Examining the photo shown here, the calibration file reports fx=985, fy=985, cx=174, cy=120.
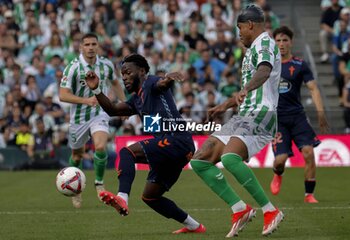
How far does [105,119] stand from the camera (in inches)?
605

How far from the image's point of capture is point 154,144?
10.7 meters

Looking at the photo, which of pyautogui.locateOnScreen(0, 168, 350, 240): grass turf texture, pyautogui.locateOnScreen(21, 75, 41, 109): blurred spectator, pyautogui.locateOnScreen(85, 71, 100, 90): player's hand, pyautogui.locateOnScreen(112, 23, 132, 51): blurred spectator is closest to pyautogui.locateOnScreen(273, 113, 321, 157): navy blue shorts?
Result: pyautogui.locateOnScreen(0, 168, 350, 240): grass turf texture

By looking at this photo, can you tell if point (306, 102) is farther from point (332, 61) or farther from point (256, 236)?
point (256, 236)

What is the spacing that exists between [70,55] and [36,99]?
1640mm

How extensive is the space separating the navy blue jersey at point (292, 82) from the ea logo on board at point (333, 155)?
23.7 ft

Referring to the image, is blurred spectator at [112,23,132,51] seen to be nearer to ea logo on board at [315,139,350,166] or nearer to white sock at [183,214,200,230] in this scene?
ea logo on board at [315,139,350,166]

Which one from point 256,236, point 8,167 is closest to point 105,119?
point 256,236

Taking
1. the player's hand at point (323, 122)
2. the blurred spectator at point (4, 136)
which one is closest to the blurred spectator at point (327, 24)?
the blurred spectator at point (4, 136)

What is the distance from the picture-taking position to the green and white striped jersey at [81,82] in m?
15.2

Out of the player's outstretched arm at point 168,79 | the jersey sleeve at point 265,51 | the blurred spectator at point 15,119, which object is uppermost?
the jersey sleeve at point 265,51

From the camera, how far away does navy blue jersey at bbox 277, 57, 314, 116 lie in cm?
1495

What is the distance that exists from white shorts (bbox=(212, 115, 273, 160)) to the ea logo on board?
11.7 m

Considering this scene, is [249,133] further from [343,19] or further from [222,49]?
[343,19]

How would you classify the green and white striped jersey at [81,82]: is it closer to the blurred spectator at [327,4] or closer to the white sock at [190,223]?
the white sock at [190,223]
